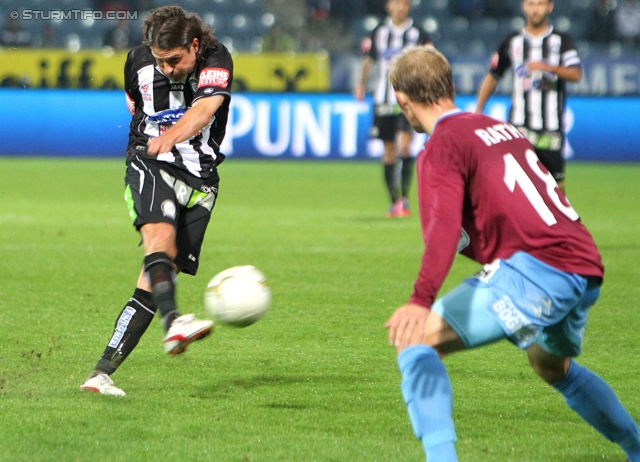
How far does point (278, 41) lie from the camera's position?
18906 mm

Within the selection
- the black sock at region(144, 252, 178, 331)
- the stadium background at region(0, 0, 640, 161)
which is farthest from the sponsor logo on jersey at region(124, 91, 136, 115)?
the stadium background at region(0, 0, 640, 161)

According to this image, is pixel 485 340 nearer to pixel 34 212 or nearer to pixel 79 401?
pixel 79 401

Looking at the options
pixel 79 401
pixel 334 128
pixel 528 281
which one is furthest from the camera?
pixel 334 128

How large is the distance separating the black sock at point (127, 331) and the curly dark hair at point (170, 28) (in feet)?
3.49

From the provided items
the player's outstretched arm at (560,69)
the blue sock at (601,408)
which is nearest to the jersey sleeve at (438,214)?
the blue sock at (601,408)

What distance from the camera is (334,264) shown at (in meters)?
8.01

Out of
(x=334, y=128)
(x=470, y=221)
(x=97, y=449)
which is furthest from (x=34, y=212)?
(x=470, y=221)

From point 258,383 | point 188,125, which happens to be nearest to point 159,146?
point 188,125

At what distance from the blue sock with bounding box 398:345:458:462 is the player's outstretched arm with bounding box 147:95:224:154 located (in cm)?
158

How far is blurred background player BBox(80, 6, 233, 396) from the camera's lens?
167 inches

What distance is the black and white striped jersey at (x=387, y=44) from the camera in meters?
11.7

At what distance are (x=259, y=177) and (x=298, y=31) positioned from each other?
560 cm

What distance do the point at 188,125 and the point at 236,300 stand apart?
2.50 feet

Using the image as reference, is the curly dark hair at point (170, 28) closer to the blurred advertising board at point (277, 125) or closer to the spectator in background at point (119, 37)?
the blurred advertising board at point (277, 125)
